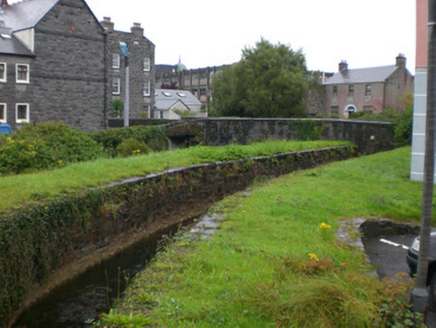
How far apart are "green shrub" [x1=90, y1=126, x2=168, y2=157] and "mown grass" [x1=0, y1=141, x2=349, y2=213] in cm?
407

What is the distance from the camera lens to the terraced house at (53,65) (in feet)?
102

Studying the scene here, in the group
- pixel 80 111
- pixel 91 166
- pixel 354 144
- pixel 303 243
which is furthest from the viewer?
pixel 80 111

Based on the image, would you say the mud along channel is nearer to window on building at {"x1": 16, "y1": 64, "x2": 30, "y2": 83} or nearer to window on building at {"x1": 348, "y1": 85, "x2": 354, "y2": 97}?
window on building at {"x1": 16, "y1": 64, "x2": 30, "y2": 83}

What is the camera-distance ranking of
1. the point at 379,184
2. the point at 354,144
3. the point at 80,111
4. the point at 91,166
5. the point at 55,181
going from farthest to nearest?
1. the point at 80,111
2. the point at 354,144
3. the point at 379,184
4. the point at 91,166
5. the point at 55,181

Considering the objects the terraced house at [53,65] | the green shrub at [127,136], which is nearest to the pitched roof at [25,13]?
the terraced house at [53,65]

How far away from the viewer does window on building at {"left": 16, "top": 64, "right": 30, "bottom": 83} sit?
31.1 m

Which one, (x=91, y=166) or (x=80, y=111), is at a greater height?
(x=80, y=111)

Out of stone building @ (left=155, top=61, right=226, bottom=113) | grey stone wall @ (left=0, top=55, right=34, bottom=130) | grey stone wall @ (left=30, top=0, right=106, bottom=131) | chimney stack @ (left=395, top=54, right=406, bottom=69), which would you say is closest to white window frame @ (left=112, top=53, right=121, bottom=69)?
grey stone wall @ (left=30, top=0, right=106, bottom=131)

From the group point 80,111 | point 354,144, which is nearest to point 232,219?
point 354,144

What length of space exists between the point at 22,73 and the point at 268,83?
71.9ft

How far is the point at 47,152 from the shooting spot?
1159 cm

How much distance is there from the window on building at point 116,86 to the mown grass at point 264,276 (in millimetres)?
46527

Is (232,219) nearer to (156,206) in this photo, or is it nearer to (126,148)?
(156,206)

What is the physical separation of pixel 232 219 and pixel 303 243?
5.74ft
